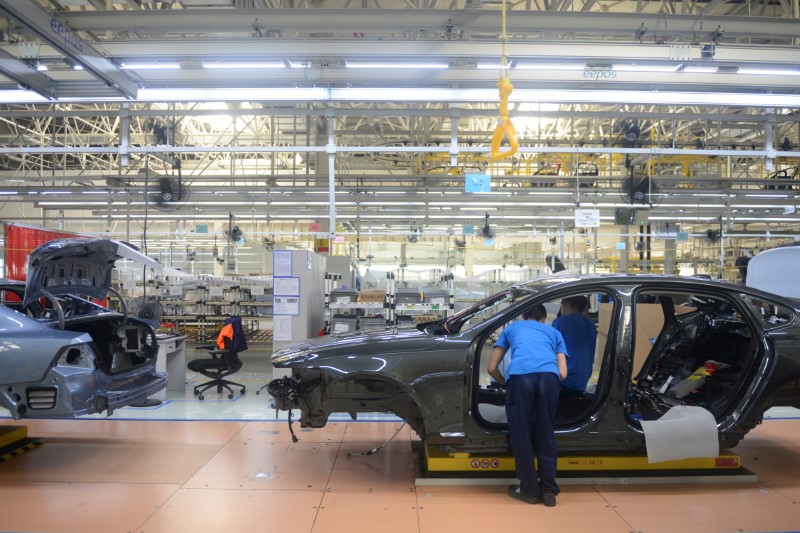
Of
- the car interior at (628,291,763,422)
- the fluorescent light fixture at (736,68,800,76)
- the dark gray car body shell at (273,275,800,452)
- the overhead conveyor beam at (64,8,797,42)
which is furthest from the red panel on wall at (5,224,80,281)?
the fluorescent light fixture at (736,68,800,76)

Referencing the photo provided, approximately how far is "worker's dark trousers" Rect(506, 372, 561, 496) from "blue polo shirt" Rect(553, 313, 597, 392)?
999 mm

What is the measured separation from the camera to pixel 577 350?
4398 mm

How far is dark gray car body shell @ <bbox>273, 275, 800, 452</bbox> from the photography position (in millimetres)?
3652

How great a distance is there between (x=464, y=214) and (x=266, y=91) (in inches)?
393

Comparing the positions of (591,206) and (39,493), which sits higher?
(591,206)

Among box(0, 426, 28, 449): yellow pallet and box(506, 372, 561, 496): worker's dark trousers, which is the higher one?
box(506, 372, 561, 496): worker's dark trousers

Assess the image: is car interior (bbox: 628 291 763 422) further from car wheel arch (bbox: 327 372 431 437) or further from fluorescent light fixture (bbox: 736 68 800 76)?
fluorescent light fixture (bbox: 736 68 800 76)

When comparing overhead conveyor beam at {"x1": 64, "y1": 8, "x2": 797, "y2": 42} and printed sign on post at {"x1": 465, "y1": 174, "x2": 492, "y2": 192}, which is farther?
printed sign on post at {"x1": 465, "y1": 174, "x2": 492, "y2": 192}

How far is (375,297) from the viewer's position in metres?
7.68

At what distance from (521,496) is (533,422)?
1.75 feet

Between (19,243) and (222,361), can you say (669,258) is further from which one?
(19,243)

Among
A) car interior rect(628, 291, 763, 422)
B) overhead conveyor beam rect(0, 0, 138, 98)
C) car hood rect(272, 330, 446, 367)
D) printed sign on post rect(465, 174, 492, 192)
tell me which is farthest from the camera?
printed sign on post rect(465, 174, 492, 192)

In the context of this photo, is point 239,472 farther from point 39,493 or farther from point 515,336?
point 515,336

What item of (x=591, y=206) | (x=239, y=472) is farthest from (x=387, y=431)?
(x=591, y=206)
